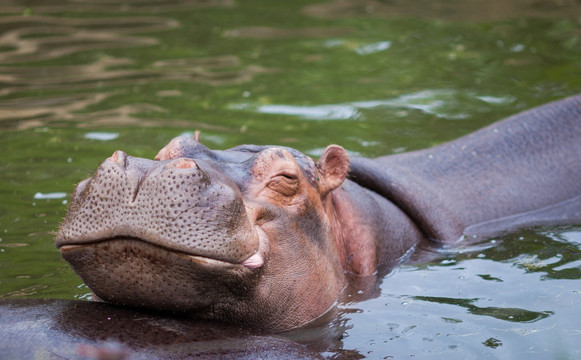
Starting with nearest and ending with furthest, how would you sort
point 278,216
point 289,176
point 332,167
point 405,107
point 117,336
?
point 117,336 → point 278,216 → point 289,176 → point 332,167 → point 405,107

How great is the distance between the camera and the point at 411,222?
5.98m

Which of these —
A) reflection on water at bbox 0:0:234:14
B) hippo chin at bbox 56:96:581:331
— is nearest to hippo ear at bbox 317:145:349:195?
hippo chin at bbox 56:96:581:331

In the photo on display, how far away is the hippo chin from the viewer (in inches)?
141

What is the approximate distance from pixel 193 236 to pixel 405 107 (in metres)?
6.22

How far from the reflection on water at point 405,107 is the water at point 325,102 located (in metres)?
0.02

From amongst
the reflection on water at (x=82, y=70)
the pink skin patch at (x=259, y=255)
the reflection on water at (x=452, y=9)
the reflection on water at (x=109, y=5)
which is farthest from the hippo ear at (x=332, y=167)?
the reflection on water at (x=109, y=5)

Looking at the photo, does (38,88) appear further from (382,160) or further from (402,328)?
(402,328)

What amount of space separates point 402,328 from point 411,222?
162 cm

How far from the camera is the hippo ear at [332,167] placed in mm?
4879

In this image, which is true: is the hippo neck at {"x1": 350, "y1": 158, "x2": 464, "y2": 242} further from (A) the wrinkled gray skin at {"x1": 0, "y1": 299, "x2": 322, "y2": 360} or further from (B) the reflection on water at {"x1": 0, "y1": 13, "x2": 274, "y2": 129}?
(B) the reflection on water at {"x1": 0, "y1": 13, "x2": 274, "y2": 129}

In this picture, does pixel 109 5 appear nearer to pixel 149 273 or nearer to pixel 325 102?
pixel 325 102

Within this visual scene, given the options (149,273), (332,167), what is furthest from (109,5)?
(149,273)

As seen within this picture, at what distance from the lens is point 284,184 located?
4.36 m

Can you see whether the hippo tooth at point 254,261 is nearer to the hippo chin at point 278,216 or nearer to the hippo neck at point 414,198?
the hippo chin at point 278,216
